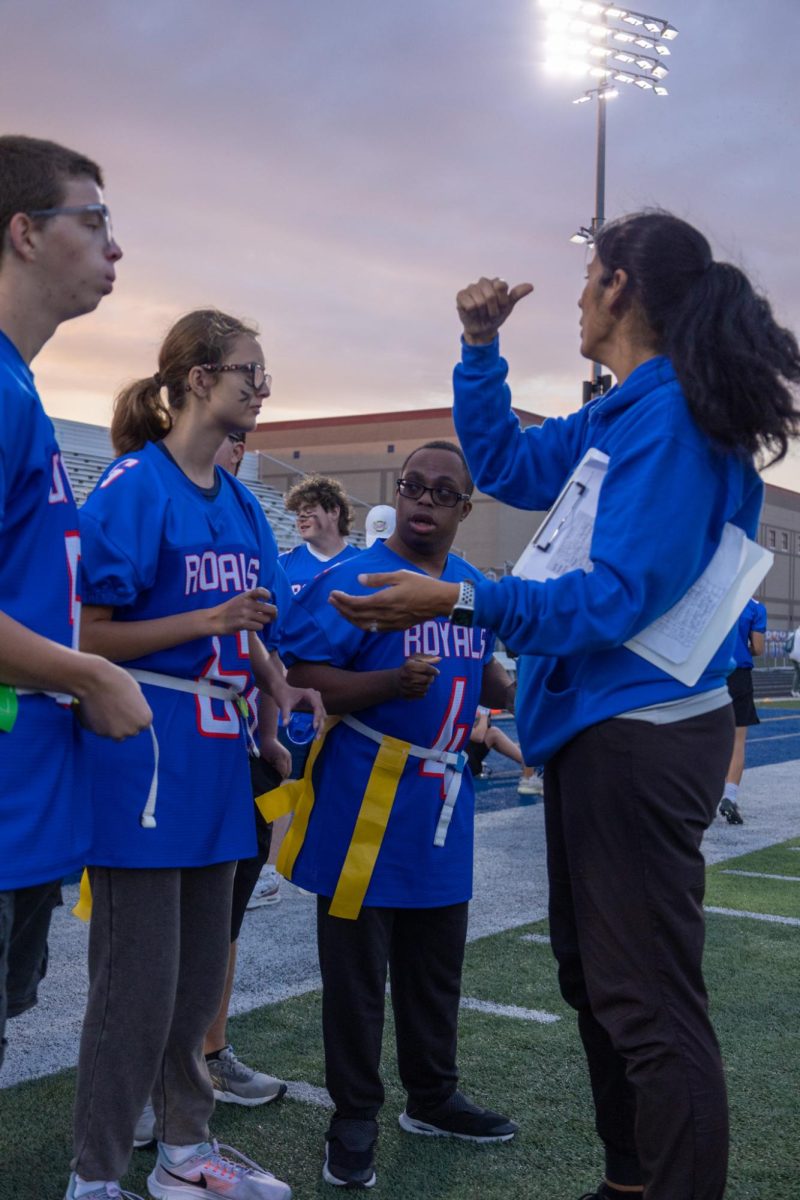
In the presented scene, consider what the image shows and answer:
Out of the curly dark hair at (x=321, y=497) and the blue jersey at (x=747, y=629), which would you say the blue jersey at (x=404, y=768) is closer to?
the curly dark hair at (x=321, y=497)

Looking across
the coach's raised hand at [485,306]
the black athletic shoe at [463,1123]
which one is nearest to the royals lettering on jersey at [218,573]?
the coach's raised hand at [485,306]

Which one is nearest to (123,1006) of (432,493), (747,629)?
(432,493)

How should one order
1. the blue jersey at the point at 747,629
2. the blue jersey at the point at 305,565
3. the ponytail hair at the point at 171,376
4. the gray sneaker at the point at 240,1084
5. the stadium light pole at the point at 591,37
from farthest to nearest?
the stadium light pole at the point at 591,37 < the blue jersey at the point at 747,629 < the blue jersey at the point at 305,565 < the gray sneaker at the point at 240,1084 < the ponytail hair at the point at 171,376

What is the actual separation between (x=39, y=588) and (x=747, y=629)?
849 centimetres

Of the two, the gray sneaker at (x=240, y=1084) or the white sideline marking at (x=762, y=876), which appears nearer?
the gray sneaker at (x=240, y=1084)

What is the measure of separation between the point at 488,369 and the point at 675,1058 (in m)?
1.53

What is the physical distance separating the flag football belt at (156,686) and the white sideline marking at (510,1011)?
1.92 m

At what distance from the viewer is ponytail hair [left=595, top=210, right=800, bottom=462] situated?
225 cm

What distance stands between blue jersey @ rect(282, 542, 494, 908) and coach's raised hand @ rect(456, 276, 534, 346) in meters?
0.71

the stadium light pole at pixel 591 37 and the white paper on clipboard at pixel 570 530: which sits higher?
the stadium light pole at pixel 591 37

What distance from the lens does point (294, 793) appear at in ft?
11.1

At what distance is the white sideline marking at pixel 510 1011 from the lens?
4238 millimetres

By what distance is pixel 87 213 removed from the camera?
2.12 m

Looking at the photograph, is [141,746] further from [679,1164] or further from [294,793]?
[679,1164]
